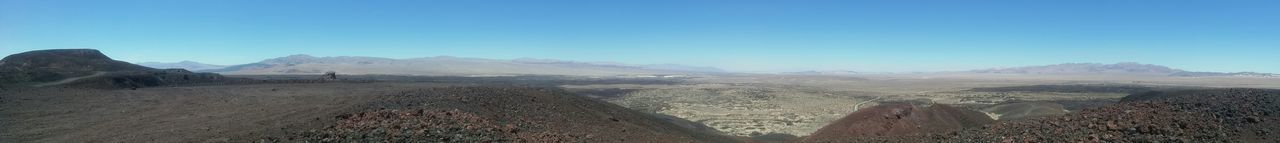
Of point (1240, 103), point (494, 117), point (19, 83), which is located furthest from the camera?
point (19, 83)

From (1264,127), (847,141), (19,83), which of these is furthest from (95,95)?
(1264,127)

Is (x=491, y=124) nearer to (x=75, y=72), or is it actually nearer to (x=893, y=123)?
(x=893, y=123)

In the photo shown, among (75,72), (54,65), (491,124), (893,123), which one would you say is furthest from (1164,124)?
(54,65)

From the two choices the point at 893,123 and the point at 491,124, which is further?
the point at 893,123

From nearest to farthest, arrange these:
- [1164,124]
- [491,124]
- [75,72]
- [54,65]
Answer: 1. [1164,124]
2. [491,124]
3. [75,72]
4. [54,65]

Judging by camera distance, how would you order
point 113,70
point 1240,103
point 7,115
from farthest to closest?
1. point 113,70
2. point 7,115
3. point 1240,103

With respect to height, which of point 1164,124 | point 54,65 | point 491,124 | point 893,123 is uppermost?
point 54,65

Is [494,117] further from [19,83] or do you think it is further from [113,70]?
[113,70]
